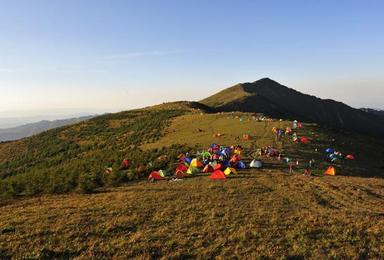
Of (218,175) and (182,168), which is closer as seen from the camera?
(218,175)

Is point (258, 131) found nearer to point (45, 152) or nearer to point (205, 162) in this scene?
point (205, 162)

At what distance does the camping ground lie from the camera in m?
15.5

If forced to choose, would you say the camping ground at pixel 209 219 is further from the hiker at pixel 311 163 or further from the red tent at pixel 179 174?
the red tent at pixel 179 174

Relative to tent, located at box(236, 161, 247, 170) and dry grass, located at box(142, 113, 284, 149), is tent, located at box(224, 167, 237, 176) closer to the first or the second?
tent, located at box(236, 161, 247, 170)

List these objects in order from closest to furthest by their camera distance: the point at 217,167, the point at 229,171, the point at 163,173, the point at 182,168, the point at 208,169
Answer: the point at 229,171 < the point at 217,167 < the point at 163,173 < the point at 208,169 < the point at 182,168

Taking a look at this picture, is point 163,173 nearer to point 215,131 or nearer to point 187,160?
point 187,160

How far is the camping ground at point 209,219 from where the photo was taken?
51.0ft

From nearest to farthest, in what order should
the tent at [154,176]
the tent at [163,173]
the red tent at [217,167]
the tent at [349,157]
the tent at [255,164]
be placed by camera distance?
the tent at [154,176] → the red tent at [217,167] → the tent at [163,173] → the tent at [255,164] → the tent at [349,157]

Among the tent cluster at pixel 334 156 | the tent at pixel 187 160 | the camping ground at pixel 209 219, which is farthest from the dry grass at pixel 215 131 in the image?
the camping ground at pixel 209 219

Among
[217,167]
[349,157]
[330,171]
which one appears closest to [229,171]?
[217,167]

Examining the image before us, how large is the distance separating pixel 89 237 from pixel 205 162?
19497mm

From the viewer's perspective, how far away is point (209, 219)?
19.4m

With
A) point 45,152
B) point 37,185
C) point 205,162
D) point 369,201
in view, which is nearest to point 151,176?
point 205,162

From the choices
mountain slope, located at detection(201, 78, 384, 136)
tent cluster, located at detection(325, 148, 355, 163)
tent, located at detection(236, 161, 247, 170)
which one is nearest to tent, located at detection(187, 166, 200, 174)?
tent, located at detection(236, 161, 247, 170)
